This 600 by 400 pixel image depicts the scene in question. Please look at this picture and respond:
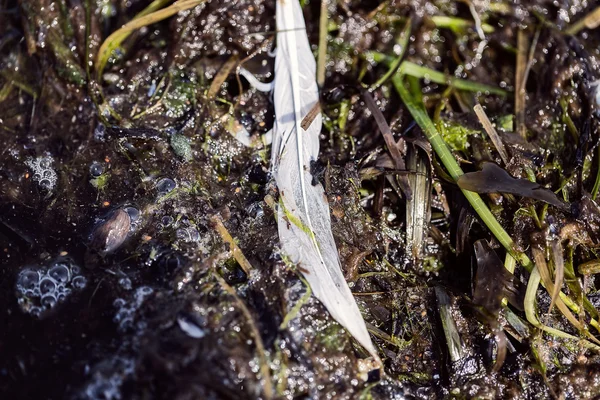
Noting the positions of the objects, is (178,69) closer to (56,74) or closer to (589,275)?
(56,74)

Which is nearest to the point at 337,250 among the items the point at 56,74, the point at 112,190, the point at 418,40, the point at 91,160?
the point at 112,190

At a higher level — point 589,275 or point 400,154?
point 400,154

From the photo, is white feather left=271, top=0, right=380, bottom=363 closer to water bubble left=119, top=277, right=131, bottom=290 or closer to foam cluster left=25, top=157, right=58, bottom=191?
water bubble left=119, top=277, right=131, bottom=290

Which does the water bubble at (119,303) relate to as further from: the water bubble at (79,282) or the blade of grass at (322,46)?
the blade of grass at (322,46)

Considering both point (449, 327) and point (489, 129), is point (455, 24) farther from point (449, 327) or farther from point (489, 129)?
point (449, 327)

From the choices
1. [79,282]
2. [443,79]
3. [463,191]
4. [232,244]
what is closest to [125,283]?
[79,282]

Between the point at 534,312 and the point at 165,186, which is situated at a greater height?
the point at 165,186
